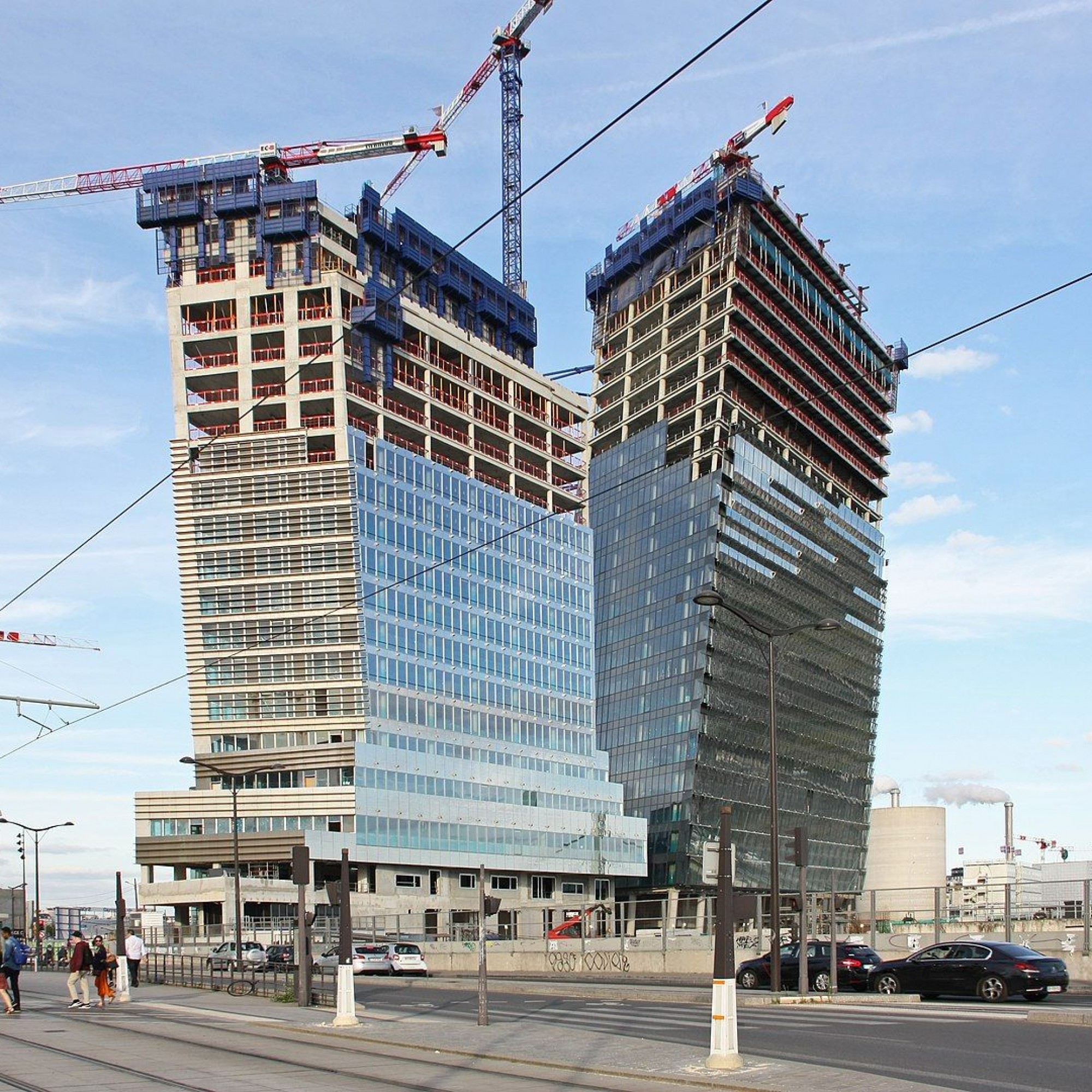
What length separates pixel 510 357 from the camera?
136375 mm

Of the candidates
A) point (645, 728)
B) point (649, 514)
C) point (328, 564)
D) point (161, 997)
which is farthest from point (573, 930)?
point (649, 514)

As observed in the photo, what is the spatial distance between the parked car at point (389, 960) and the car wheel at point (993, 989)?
27.5 m

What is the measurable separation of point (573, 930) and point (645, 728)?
255 ft

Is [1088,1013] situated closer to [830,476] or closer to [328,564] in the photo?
[328,564]

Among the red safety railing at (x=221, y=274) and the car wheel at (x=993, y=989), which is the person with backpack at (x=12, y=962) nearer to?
the car wheel at (x=993, y=989)

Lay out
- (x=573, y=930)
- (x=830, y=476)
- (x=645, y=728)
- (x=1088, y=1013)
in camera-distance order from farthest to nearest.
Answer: (x=830, y=476)
(x=645, y=728)
(x=573, y=930)
(x=1088, y=1013)

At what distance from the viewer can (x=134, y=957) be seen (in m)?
44.9

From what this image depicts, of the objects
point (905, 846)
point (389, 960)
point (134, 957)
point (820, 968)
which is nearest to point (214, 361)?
point (389, 960)

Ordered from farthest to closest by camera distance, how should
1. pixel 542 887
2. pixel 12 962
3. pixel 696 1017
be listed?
pixel 542 887, pixel 12 962, pixel 696 1017

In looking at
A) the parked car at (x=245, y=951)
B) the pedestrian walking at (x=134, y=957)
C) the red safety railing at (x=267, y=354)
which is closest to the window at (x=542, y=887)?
the parked car at (x=245, y=951)

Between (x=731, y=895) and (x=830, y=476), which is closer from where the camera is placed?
(x=731, y=895)

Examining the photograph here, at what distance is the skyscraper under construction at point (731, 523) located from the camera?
5832 inches

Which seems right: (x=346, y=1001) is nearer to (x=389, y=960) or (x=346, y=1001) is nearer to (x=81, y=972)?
(x=81, y=972)

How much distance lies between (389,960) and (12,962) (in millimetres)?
24104
